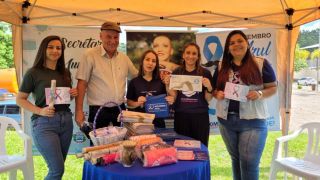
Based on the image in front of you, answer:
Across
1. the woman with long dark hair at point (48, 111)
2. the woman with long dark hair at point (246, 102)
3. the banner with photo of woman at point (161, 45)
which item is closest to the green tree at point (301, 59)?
the banner with photo of woman at point (161, 45)

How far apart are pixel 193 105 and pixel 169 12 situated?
1.82 m

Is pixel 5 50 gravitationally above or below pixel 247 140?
above

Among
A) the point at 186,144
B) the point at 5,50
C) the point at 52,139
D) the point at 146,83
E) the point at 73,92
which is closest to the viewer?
the point at 186,144

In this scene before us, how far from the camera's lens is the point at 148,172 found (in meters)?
1.95

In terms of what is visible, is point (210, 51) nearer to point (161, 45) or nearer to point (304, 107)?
point (161, 45)

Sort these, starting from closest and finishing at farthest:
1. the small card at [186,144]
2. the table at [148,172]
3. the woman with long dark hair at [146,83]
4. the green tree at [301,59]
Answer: the table at [148,172] < the small card at [186,144] < the woman with long dark hair at [146,83] < the green tree at [301,59]

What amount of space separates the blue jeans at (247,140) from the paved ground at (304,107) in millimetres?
6212

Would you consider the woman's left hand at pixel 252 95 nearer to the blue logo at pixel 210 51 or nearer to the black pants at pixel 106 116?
the black pants at pixel 106 116

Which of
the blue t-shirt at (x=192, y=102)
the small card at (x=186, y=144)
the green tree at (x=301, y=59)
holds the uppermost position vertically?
the green tree at (x=301, y=59)

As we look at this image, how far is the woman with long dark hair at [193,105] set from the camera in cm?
305

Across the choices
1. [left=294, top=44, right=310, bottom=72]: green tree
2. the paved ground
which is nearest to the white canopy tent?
the paved ground

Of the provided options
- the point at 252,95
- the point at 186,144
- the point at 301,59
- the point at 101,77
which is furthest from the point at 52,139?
the point at 301,59

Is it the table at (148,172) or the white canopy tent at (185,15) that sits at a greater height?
the white canopy tent at (185,15)

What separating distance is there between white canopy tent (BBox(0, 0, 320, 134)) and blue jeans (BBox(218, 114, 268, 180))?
160cm
